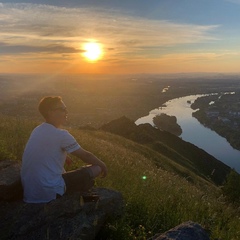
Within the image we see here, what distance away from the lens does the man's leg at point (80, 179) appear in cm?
538

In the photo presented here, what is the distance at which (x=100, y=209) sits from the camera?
5016 millimetres

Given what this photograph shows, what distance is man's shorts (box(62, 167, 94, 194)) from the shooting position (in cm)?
538

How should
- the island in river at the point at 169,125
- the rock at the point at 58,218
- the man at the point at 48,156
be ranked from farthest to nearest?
the island in river at the point at 169,125 → the man at the point at 48,156 → the rock at the point at 58,218

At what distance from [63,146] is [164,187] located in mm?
3509

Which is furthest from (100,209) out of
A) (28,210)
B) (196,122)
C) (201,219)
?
(196,122)

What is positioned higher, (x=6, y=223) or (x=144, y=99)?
(x=6, y=223)

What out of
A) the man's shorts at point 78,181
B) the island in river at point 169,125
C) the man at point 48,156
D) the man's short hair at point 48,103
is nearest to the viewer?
the man at point 48,156

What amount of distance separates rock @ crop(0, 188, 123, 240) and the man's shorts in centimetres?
16

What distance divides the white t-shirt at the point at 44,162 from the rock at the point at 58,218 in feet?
0.57

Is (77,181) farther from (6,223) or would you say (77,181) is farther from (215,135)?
(215,135)

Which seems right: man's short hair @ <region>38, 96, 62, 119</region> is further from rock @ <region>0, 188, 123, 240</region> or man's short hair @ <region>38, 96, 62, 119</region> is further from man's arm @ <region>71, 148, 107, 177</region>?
rock @ <region>0, 188, 123, 240</region>

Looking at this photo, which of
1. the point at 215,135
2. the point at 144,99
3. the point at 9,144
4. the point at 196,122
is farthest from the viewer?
the point at 144,99

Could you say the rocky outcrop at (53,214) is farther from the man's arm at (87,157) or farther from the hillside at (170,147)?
the hillside at (170,147)

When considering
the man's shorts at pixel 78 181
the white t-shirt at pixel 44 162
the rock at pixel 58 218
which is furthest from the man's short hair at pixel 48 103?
the rock at pixel 58 218
